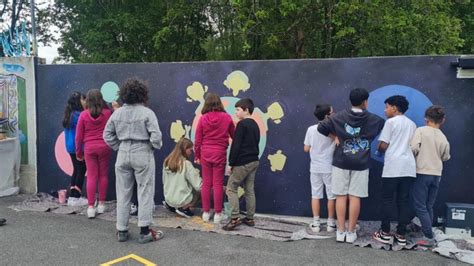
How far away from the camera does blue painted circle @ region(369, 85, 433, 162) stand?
16.6ft

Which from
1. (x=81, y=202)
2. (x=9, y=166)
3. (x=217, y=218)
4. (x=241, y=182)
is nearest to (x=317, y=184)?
(x=241, y=182)

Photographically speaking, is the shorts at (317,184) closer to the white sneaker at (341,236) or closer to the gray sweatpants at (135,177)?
the white sneaker at (341,236)

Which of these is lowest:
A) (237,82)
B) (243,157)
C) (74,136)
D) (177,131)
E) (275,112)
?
(243,157)

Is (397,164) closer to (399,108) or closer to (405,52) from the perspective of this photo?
(399,108)

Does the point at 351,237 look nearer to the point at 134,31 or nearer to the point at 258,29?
the point at 258,29

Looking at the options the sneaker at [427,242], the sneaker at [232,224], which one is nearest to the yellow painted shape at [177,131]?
the sneaker at [232,224]

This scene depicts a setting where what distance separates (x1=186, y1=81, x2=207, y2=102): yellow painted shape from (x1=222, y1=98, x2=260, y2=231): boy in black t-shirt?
97 cm

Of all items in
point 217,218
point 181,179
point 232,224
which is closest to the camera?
point 232,224

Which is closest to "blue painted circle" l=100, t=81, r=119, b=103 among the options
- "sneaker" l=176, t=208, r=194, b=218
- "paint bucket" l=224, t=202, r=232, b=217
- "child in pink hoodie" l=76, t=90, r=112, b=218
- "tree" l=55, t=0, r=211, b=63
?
"child in pink hoodie" l=76, t=90, r=112, b=218

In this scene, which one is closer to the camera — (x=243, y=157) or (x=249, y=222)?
(x=243, y=157)

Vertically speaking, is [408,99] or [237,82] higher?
[237,82]

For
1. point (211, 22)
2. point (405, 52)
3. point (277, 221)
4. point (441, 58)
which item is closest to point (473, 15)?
point (405, 52)

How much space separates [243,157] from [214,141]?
449 millimetres

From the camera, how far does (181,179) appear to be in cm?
554
